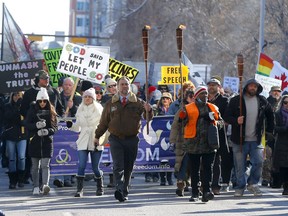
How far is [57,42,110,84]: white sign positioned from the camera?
2092 cm

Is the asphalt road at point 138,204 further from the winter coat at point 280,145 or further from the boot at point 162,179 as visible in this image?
the boot at point 162,179

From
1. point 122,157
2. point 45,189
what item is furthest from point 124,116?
point 45,189

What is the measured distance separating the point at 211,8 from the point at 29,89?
34353 millimetres

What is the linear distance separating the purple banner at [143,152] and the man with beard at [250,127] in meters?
2.05

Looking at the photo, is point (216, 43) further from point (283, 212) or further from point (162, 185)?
point (283, 212)

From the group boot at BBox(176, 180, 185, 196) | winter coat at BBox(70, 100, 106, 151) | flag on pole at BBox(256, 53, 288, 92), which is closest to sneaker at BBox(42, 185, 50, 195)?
winter coat at BBox(70, 100, 106, 151)

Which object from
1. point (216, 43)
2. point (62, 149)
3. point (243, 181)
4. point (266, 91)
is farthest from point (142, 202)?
point (216, 43)

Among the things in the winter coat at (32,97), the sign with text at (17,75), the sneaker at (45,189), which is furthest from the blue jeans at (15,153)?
the sneaker at (45,189)

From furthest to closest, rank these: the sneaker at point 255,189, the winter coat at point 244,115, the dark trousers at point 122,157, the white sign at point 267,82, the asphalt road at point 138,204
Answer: the white sign at point 267,82, the sneaker at point 255,189, the winter coat at point 244,115, the dark trousers at point 122,157, the asphalt road at point 138,204

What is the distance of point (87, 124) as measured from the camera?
58.9 ft

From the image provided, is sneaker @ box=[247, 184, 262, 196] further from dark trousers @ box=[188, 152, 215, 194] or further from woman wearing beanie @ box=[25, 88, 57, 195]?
woman wearing beanie @ box=[25, 88, 57, 195]

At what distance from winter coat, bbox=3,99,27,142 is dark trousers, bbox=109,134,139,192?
3.34 metres

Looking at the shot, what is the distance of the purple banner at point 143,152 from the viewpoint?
64.2ft

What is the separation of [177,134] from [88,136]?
138 cm
